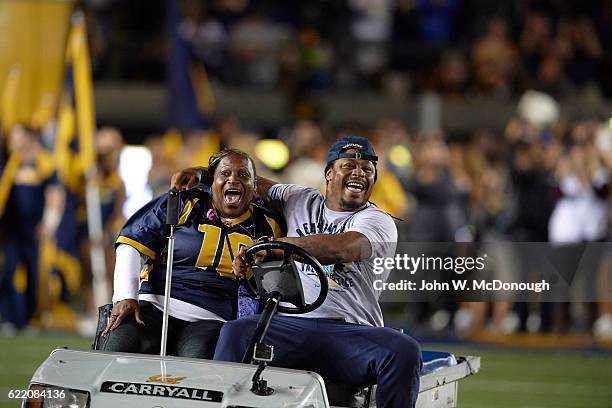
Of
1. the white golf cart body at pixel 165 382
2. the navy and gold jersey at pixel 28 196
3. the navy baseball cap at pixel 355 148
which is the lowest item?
the white golf cart body at pixel 165 382

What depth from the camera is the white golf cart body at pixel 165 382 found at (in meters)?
5.03

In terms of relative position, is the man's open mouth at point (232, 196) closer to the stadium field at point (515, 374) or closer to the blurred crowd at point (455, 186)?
the stadium field at point (515, 374)

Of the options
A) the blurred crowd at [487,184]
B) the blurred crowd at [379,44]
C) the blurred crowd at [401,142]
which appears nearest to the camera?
the blurred crowd at [487,184]

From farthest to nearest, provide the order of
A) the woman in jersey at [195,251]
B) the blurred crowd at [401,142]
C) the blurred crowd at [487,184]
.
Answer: the blurred crowd at [401,142] → the blurred crowd at [487,184] → the woman in jersey at [195,251]

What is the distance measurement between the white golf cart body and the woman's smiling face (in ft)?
3.91

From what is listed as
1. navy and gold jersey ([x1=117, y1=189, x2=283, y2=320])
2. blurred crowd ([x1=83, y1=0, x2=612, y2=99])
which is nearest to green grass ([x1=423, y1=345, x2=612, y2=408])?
navy and gold jersey ([x1=117, y1=189, x2=283, y2=320])

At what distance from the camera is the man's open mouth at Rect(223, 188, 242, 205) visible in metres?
6.36

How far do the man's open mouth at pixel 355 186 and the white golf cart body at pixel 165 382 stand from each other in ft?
4.16

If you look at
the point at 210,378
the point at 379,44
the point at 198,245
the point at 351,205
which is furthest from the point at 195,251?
the point at 379,44

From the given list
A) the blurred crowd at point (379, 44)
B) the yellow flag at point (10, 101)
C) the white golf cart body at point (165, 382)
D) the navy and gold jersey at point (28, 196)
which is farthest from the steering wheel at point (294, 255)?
the blurred crowd at point (379, 44)

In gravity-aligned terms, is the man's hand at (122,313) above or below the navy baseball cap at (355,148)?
below

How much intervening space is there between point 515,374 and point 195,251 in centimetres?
546

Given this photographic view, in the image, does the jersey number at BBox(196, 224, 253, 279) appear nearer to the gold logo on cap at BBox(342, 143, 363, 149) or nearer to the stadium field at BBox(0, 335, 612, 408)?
the gold logo on cap at BBox(342, 143, 363, 149)

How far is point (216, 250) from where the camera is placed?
6.44 meters
